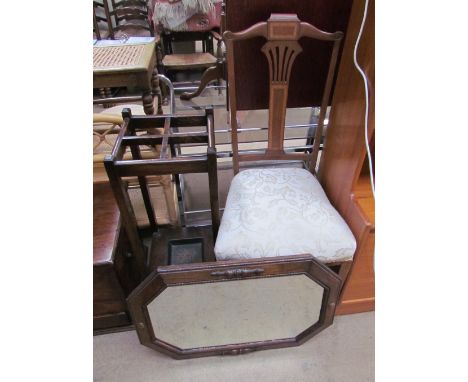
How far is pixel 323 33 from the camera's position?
91 centimetres

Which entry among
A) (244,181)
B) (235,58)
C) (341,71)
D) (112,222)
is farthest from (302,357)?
(235,58)

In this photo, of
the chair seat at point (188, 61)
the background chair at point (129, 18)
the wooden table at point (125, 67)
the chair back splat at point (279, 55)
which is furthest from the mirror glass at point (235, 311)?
the background chair at point (129, 18)

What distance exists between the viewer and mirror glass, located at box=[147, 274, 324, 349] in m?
0.90

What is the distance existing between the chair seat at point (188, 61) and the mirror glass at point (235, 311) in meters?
2.40

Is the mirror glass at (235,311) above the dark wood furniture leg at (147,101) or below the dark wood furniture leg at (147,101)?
below

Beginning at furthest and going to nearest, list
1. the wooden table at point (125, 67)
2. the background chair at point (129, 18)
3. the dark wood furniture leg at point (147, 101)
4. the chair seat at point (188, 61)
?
the background chair at point (129, 18) → the chair seat at point (188, 61) → the dark wood furniture leg at point (147, 101) → the wooden table at point (125, 67)

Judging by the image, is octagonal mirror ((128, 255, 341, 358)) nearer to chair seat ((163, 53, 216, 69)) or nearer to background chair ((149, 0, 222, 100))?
background chair ((149, 0, 222, 100))

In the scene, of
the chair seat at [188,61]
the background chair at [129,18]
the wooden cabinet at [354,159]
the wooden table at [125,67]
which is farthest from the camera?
the background chair at [129,18]

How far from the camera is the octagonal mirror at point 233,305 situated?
32.2 inches

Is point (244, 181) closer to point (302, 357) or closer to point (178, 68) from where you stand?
point (302, 357)

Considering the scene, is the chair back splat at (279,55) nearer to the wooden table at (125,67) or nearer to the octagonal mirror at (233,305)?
the octagonal mirror at (233,305)

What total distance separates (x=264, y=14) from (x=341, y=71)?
12.2 inches

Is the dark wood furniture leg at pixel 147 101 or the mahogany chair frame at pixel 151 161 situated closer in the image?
the mahogany chair frame at pixel 151 161

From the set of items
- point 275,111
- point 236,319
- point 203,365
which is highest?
point 275,111
